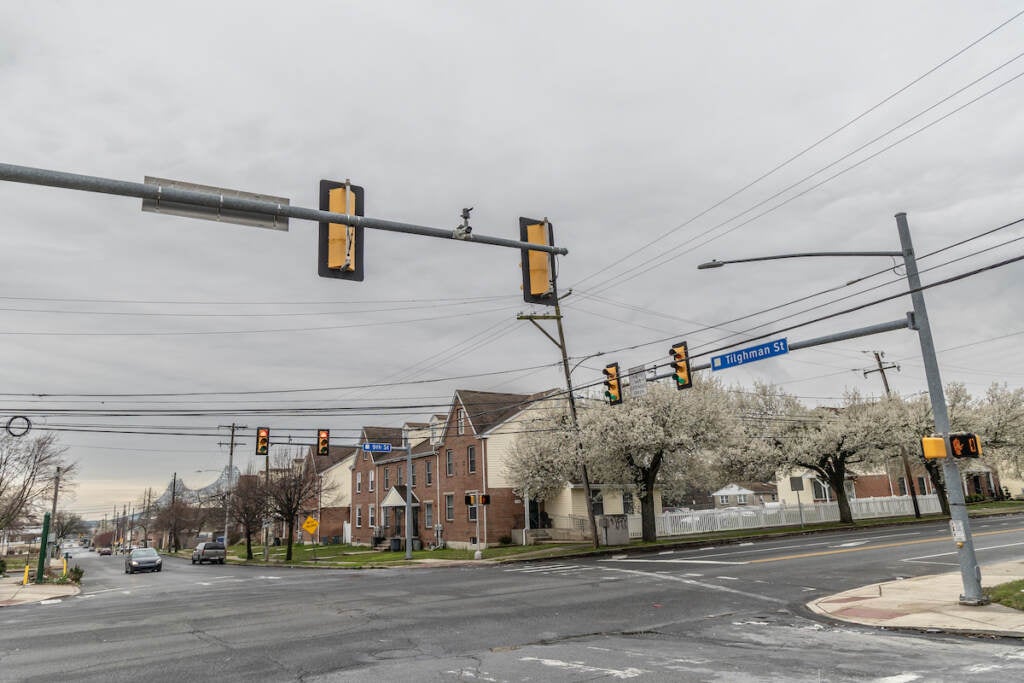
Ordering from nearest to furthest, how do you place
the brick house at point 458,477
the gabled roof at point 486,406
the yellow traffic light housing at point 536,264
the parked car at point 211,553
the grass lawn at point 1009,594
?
the yellow traffic light housing at point 536,264, the grass lawn at point 1009,594, the brick house at point 458,477, the gabled roof at point 486,406, the parked car at point 211,553

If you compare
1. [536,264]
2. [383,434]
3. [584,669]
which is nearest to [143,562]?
[383,434]

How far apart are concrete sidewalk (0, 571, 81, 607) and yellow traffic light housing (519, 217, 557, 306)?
21.2 meters

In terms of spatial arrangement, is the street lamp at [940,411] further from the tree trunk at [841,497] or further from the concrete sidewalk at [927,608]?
the tree trunk at [841,497]

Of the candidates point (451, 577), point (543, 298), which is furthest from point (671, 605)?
point (451, 577)

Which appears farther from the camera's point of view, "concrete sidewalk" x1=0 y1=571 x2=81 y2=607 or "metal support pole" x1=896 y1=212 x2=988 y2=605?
"concrete sidewalk" x1=0 y1=571 x2=81 y2=607

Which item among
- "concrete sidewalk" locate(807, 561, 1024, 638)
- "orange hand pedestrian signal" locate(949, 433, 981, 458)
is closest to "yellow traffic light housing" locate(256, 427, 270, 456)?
"concrete sidewalk" locate(807, 561, 1024, 638)

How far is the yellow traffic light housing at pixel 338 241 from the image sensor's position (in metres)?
8.39

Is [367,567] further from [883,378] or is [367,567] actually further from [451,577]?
[883,378]

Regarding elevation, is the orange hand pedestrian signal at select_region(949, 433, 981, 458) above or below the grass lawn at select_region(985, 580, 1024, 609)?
above

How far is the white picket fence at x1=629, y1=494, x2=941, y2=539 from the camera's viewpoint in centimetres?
3944

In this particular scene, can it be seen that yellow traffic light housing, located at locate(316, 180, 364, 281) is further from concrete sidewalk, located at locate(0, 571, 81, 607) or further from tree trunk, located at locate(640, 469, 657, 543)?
tree trunk, located at locate(640, 469, 657, 543)

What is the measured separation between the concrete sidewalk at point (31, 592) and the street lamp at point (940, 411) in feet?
78.8

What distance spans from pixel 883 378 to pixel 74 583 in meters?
49.4

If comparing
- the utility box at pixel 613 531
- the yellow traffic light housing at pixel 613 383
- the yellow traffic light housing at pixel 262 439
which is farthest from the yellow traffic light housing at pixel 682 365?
the yellow traffic light housing at pixel 262 439
